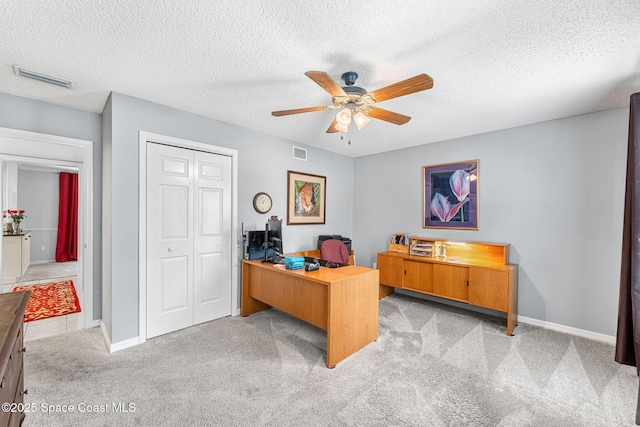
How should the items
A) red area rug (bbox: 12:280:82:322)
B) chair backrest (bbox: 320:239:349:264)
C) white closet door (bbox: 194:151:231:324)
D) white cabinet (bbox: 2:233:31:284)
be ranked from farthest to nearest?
white cabinet (bbox: 2:233:31:284) < chair backrest (bbox: 320:239:349:264) < red area rug (bbox: 12:280:82:322) < white closet door (bbox: 194:151:231:324)

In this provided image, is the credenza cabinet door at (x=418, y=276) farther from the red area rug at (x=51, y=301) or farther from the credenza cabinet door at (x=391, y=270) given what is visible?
the red area rug at (x=51, y=301)

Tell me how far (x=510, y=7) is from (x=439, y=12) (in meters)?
0.38

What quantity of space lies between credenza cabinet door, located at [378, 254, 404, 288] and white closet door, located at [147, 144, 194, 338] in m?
2.70

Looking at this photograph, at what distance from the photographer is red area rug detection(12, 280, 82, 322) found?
340 cm

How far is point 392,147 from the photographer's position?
4523 mm

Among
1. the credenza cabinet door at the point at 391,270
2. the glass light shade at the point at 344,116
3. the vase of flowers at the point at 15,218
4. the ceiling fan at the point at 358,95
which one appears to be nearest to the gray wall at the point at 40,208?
the vase of flowers at the point at 15,218

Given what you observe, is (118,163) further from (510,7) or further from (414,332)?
(414,332)

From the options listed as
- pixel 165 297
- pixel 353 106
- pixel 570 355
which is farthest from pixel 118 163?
pixel 570 355

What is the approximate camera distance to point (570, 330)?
3.06 metres

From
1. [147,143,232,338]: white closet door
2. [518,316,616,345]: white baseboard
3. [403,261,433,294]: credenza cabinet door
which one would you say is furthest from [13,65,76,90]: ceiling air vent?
[518,316,616,345]: white baseboard

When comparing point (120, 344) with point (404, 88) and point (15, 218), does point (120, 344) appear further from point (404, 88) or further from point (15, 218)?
point (15, 218)

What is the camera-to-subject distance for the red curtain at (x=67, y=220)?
6.71m

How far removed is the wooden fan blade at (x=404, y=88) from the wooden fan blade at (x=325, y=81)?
23cm

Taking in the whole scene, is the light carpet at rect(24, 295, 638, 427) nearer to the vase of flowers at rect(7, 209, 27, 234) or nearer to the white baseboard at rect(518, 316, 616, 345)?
the white baseboard at rect(518, 316, 616, 345)
